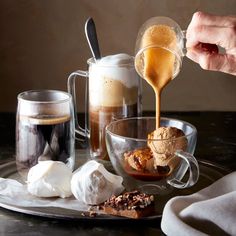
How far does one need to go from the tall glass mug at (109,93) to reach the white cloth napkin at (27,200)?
17 centimetres

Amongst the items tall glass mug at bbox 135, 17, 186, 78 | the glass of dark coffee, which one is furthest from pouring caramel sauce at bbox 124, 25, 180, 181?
the glass of dark coffee

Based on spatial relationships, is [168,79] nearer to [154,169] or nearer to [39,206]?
[154,169]

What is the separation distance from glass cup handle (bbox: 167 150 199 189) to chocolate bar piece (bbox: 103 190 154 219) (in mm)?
57

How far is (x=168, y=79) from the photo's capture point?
0.96 metres

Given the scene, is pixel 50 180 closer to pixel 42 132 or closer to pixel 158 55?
pixel 42 132

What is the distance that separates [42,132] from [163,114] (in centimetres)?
48

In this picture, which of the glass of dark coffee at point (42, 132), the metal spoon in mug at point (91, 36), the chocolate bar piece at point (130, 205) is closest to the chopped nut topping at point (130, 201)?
the chocolate bar piece at point (130, 205)

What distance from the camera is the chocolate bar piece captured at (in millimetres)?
801

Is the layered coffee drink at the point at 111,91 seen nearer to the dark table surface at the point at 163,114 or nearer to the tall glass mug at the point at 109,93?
the tall glass mug at the point at 109,93

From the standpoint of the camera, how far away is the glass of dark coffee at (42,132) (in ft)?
3.10

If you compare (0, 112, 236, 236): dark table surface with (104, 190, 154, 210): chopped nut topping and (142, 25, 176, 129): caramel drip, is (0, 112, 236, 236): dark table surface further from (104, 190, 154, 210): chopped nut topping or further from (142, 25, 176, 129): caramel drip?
(142, 25, 176, 129): caramel drip

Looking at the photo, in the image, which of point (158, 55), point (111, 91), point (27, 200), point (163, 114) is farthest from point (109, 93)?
point (163, 114)

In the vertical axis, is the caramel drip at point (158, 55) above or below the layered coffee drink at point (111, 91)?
above

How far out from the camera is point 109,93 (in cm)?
100
